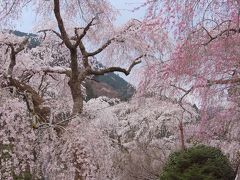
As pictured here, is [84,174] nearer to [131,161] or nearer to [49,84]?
[49,84]

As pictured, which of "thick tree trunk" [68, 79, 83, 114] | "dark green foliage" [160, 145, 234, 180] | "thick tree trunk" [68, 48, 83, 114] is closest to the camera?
"thick tree trunk" [68, 79, 83, 114]

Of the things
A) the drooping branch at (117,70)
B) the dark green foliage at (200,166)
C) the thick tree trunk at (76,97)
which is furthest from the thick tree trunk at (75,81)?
the dark green foliage at (200,166)

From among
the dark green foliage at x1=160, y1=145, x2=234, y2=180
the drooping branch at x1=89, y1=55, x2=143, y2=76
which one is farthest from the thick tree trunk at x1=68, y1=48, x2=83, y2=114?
the dark green foliage at x1=160, y1=145, x2=234, y2=180

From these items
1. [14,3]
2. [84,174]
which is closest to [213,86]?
[84,174]

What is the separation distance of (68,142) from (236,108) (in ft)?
10.5

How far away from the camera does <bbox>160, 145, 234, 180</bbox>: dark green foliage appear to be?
10117mm

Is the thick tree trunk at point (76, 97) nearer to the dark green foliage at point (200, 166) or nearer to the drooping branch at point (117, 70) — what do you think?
the drooping branch at point (117, 70)

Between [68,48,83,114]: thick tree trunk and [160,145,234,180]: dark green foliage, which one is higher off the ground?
[68,48,83,114]: thick tree trunk

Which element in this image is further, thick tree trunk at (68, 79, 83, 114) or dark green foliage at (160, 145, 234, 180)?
dark green foliage at (160, 145, 234, 180)

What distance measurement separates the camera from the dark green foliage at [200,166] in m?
10.1

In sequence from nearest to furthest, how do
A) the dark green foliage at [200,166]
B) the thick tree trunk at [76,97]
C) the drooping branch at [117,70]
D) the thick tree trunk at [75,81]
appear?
1. the thick tree trunk at [76,97]
2. the thick tree trunk at [75,81]
3. the drooping branch at [117,70]
4. the dark green foliage at [200,166]

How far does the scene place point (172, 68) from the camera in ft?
23.0

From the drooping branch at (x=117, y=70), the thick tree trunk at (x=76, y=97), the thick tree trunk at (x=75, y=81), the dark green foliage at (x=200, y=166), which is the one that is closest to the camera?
the thick tree trunk at (x=76, y=97)

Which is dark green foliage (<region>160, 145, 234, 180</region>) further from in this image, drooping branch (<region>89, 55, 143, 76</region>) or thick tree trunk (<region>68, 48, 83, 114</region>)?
thick tree trunk (<region>68, 48, 83, 114</region>)
